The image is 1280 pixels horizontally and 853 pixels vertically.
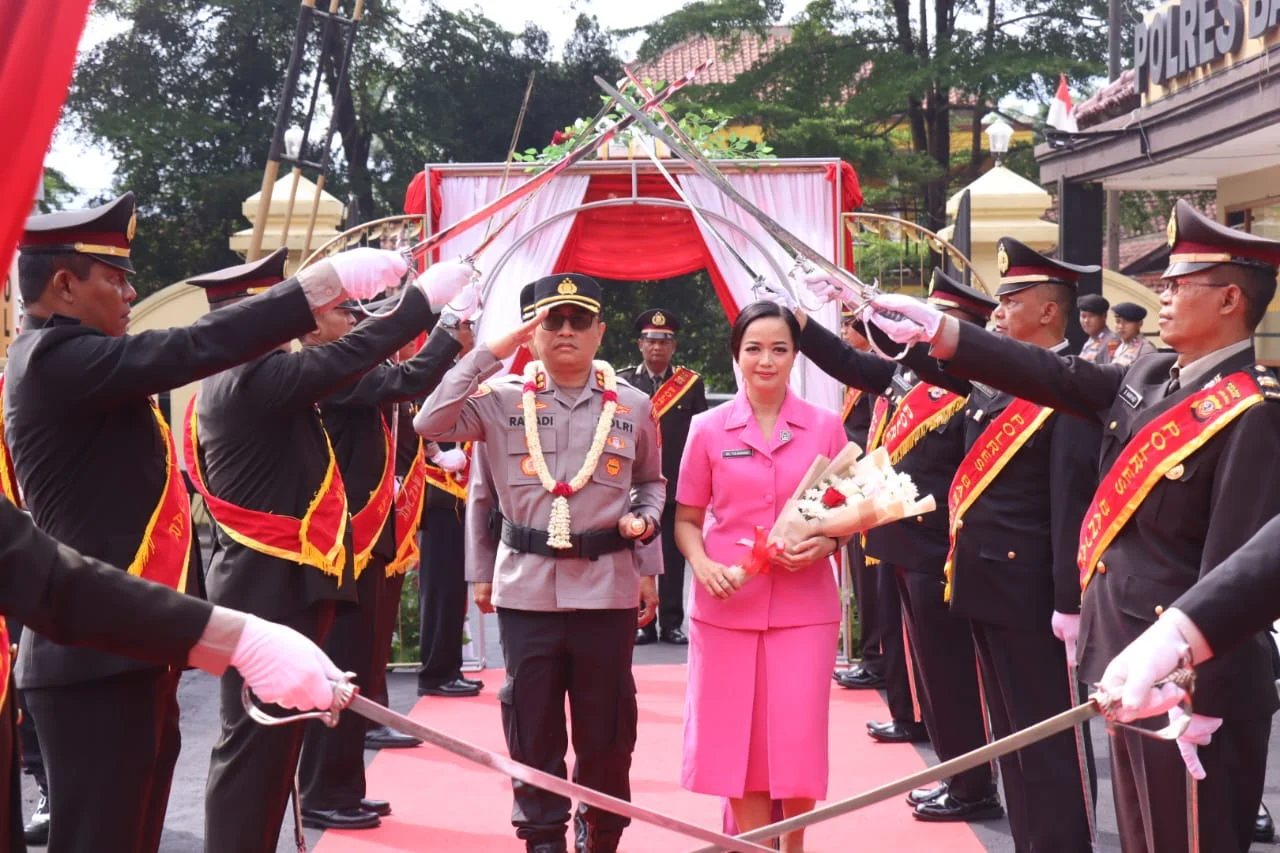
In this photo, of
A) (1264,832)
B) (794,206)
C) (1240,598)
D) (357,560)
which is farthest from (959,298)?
(794,206)

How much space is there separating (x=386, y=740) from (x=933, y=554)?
8.31ft

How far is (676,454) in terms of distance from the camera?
897 centimetres

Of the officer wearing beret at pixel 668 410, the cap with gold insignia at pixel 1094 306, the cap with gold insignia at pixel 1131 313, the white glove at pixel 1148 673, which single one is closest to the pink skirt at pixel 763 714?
the white glove at pixel 1148 673

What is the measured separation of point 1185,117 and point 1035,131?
46.8 feet

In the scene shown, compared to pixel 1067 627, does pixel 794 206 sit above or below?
above

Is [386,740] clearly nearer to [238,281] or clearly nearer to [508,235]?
[238,281]

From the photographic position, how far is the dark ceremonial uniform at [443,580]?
7379 mm

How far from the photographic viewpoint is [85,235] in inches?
135

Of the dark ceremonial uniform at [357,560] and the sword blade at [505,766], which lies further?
the dark ceremonial uniform at [357,560]

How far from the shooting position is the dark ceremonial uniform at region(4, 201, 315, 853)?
125 inches

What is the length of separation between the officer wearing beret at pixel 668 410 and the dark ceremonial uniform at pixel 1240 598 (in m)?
6.42

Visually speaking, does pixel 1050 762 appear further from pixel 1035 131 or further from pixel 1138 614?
pixel 1035 131

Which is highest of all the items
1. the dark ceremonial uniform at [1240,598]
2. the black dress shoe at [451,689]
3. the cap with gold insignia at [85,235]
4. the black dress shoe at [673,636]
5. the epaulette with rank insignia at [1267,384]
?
the cap with gold insignia at [85,235]

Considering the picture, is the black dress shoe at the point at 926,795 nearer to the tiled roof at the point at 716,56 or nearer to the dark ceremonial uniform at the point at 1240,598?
the dark ceremonial uniform at the point at 1240,598
